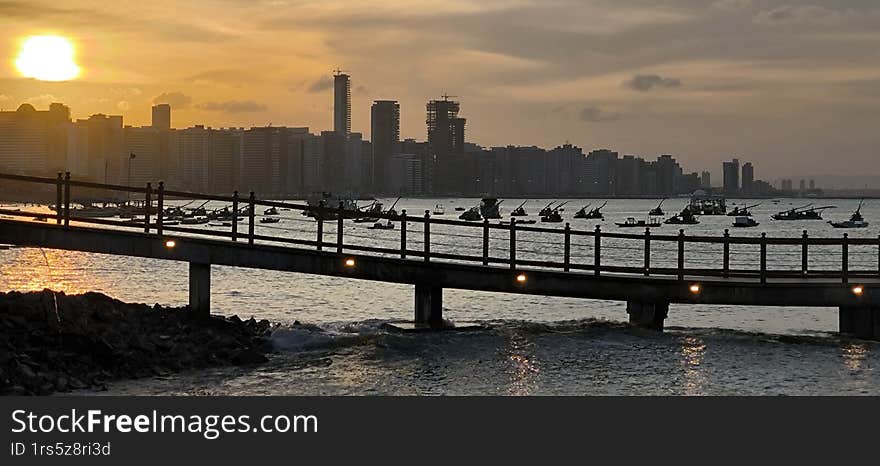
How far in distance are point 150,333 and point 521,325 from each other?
10.5 m

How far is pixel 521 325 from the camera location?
2720 centimetres

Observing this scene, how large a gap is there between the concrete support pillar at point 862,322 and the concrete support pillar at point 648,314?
4.68m

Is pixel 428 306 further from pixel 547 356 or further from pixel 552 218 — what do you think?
pixel 552 218

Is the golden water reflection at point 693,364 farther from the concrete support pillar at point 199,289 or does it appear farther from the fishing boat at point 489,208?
the fishing boat at point 489,208

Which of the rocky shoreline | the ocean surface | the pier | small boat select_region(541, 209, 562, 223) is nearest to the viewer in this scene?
the rocky shoreline

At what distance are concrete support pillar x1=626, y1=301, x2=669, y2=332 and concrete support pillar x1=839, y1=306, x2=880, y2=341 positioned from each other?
4683 mm

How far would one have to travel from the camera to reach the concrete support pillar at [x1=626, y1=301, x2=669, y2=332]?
25.3 m

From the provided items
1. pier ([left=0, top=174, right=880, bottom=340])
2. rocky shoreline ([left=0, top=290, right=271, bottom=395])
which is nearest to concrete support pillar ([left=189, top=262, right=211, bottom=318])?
pier ([left=0, top=174, right=880, bottom=340])

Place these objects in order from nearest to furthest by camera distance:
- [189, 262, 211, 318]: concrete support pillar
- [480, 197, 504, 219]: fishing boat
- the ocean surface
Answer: the ocean surface
[189, 262, 211, 318]: concrete support pillar
[480, 197, 504, 219]: fishing boat

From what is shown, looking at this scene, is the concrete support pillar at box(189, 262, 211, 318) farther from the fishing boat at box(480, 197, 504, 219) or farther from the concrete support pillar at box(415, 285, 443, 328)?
the fishing boat at box(480, 197, 504, 219)

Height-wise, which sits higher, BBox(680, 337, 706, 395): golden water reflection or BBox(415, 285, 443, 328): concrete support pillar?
BBox(415, 285, 443, 328): concrete support pillar

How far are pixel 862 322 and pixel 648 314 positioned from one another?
532cm
